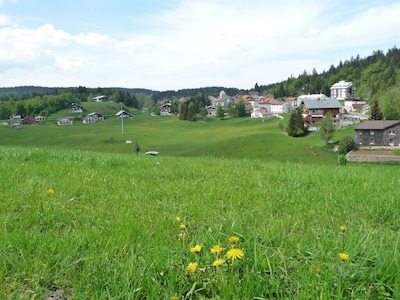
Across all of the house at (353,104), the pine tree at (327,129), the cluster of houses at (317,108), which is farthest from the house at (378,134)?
the house at (353,104)

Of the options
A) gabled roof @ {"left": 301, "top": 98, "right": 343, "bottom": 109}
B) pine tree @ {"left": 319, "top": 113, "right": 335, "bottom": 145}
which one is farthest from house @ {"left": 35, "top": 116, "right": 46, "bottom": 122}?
pine tree @ {"left": 319, "top": 113, "right": 335, "bottom": 145}

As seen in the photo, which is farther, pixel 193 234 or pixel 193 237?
pixel 193 234

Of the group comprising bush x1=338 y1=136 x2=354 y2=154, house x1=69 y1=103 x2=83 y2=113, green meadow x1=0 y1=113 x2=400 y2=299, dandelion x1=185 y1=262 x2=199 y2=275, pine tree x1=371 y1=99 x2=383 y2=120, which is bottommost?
bush x1=338 y1=136 x2=354 y2=154

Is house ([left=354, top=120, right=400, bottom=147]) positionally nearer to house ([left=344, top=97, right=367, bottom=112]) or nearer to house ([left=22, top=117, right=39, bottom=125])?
house ([left=344, top=97, right=367, bottom=112])

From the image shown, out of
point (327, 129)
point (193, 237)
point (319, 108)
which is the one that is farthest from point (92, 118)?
point (193, 237)

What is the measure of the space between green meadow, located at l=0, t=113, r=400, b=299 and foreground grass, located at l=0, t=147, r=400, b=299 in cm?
1

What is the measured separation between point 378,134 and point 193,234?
8419cm

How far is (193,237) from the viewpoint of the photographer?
3002 mm

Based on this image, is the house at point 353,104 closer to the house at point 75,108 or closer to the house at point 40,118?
the house at point 75,108

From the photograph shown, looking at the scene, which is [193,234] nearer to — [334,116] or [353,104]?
[334,116]

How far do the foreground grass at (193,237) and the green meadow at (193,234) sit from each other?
0.01 m

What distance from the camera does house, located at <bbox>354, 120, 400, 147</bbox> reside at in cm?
7650

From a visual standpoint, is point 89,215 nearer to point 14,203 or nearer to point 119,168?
point 14,203

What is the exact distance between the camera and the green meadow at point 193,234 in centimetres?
214
